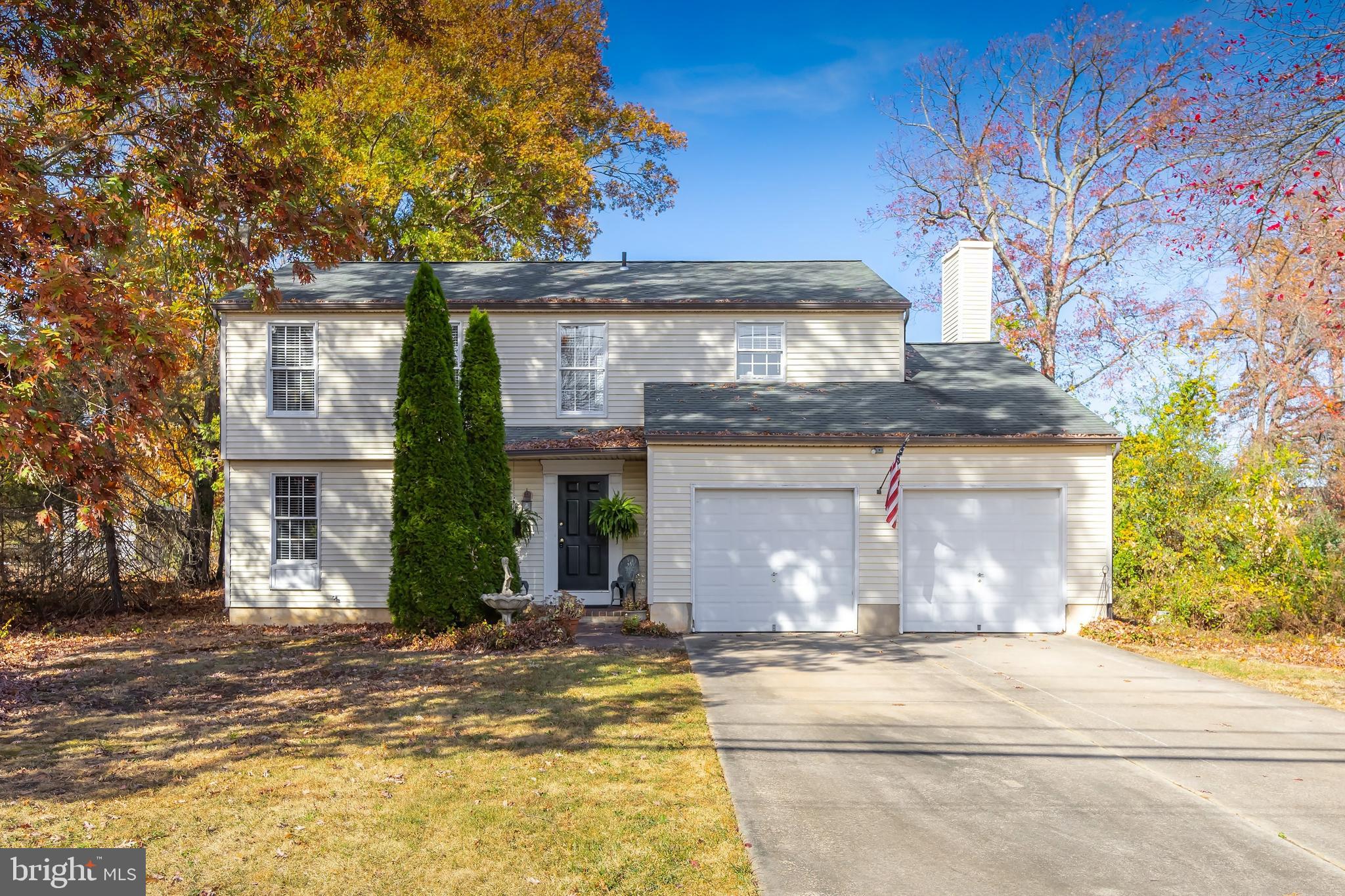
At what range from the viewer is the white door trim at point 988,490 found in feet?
46.0

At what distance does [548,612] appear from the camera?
13.4 m

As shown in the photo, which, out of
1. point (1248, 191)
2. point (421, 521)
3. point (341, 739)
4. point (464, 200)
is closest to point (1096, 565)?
point (1248, 191)

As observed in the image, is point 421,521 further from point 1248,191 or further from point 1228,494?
point 1228,494

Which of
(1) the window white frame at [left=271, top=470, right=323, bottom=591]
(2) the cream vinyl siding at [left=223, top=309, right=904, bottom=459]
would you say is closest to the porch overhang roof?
(2) the cream vinyl siding at [left=223, top=309, right=904, bottom=459]

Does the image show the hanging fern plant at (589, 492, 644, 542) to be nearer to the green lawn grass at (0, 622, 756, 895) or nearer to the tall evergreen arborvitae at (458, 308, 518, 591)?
the tall evergreen arborvitae at (458, 308, 518, 591)

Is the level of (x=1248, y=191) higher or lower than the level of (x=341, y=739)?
higher

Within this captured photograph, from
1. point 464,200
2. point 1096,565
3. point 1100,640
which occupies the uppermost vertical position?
point 464,200

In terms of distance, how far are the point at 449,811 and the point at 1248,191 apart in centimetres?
950

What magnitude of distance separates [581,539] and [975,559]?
21.6ft

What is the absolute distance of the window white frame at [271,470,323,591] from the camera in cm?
1575

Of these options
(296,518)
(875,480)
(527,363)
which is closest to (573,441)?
(527,363)

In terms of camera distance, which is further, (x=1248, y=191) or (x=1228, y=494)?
(x=1228, y=494)

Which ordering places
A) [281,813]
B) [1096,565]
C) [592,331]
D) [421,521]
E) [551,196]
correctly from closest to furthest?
[281,813]
[421,521]
[1096,565]
[592,331]
[551,196]

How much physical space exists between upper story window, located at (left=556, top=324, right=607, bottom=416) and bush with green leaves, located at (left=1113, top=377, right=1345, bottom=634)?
9.11 metres
